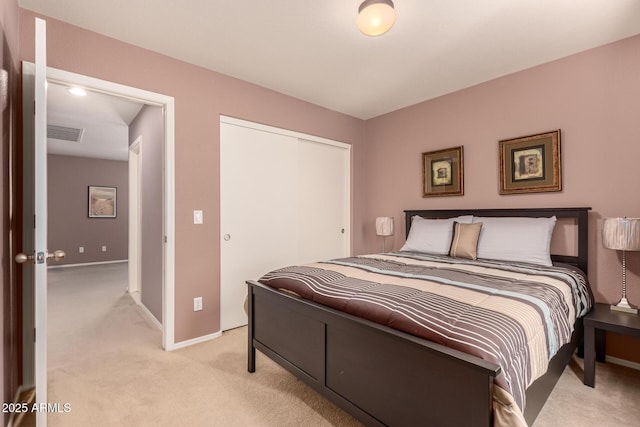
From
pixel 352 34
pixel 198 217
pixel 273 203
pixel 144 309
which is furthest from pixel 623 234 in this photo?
pixel 144 309

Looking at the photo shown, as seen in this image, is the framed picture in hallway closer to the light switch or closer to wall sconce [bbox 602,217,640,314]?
the light switch

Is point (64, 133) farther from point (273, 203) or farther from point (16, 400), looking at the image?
point (16, 400)

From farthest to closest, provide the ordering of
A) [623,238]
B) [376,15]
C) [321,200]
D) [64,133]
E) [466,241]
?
[64,133] → [321,200] → [466,241] → [623,238] → [376,15]

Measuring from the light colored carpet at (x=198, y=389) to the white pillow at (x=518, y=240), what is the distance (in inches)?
33.4

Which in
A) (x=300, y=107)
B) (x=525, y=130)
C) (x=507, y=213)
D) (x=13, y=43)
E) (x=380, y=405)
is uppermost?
(x=300, y=107)

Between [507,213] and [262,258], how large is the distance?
2.45m

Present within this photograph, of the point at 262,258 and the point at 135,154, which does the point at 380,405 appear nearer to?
the point at 262,258

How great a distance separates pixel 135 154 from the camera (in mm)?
4195

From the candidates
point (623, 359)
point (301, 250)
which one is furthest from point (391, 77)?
point (623, 359)

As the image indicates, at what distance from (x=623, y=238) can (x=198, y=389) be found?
118 inches

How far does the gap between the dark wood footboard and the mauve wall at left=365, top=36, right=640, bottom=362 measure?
7.21 ft

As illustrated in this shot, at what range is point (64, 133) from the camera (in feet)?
15.9

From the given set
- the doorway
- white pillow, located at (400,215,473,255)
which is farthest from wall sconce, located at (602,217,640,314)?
the doorway

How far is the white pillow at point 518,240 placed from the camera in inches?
95.6
